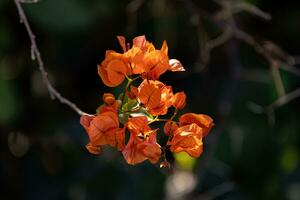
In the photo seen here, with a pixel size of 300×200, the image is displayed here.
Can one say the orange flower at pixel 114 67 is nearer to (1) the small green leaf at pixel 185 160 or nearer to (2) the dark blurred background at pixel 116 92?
(1) the small green leaf at pixel 185 160

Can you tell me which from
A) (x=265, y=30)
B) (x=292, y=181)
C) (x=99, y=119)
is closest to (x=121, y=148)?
(x=99, y=119)

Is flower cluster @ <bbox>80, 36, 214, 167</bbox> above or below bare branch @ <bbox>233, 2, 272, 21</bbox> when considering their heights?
above

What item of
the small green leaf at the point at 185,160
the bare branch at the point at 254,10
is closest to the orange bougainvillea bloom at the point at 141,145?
the bare branch at the point at 254,10

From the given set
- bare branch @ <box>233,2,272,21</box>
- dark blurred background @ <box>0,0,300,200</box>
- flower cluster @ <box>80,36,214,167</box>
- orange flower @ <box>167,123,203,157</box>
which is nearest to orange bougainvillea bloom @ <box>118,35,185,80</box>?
flower cluster @ <box>80,36,214,167</box>

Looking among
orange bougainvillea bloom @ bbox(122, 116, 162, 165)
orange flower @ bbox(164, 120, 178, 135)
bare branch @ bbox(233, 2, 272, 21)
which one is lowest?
bare branch @ bbox(233, 2, 272, 21)

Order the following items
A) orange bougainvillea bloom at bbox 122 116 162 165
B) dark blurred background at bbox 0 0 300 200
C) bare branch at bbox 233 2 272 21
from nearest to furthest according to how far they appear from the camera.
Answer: orange bougainvillea bloom at bbox 122 116 162 165, bare branch at bbox 233 2 272 21, dark blurred background at bbox 0 0 300 200

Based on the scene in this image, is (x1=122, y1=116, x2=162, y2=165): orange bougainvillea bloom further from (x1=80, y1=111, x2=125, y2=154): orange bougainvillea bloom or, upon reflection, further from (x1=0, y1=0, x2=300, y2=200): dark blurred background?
(x1=0, y1=0, x2=300, y2=200): dark blurred background

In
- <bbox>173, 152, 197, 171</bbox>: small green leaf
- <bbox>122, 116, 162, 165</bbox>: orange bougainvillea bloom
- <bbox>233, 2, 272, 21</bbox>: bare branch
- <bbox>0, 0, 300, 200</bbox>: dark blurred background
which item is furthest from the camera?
<bbox>0, 0, 300, 200</bbox>: dark blurred background

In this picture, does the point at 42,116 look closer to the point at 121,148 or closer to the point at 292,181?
the point at 292,181

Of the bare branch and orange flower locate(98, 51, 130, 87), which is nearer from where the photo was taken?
orange flower locate(98, 51, 130, 87)
